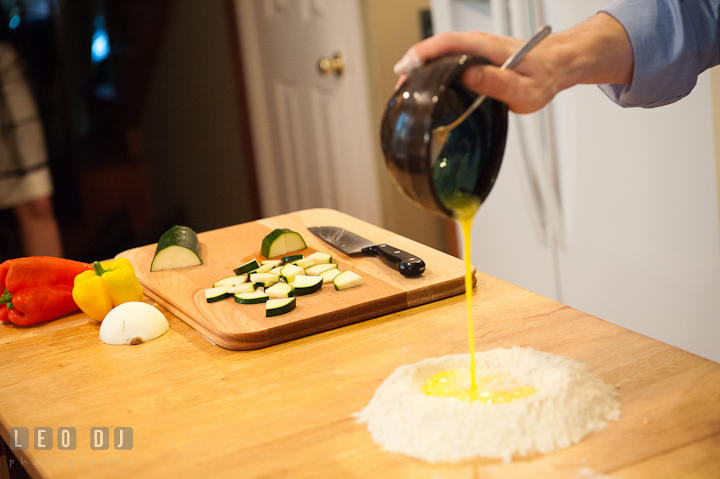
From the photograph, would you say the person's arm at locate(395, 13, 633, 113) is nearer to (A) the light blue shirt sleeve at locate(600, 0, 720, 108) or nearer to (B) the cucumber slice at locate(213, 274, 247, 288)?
(A) the light blue shirt sleeve at locate(600, 0, 720, 108)

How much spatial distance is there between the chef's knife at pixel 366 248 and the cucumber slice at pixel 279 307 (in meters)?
0.24

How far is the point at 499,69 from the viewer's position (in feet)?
2.92

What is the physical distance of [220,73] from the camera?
160 inches

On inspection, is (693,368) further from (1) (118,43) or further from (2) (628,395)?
(1) (118,43)

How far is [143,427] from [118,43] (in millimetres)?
3188

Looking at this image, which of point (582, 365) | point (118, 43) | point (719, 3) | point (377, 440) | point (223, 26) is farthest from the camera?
point (223, 26)

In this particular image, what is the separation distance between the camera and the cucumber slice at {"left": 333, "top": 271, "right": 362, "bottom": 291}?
1314mm

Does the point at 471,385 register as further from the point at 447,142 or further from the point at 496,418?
the point at 447,142

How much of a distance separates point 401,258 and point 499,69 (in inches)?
22.6

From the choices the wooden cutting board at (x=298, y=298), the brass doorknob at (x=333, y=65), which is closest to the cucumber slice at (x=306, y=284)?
the wooden cutting board at (x=298, y=298)

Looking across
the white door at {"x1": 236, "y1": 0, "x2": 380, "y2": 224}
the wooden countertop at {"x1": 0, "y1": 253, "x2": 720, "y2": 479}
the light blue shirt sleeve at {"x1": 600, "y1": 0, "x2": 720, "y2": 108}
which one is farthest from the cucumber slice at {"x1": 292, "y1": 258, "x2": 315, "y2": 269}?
the white door at {"x1": 236, "y1": 0, "x2": 380, "y2": 224}

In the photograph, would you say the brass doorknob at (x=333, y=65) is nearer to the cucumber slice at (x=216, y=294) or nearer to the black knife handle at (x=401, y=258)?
the black knife handle at (x=401, y=258)

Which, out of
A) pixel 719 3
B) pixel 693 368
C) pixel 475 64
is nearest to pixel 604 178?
pixel 719 3

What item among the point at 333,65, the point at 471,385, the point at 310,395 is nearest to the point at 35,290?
the point at 310,395
